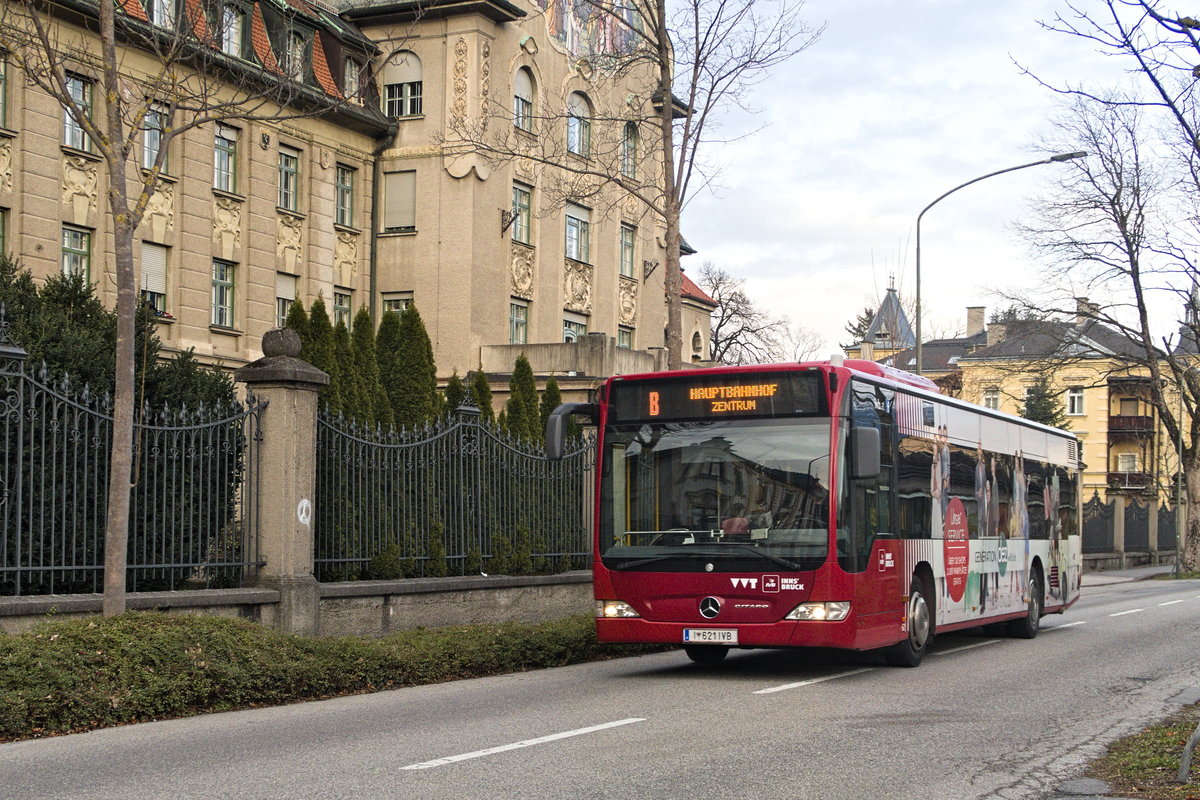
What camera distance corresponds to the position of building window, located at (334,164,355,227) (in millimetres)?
37500

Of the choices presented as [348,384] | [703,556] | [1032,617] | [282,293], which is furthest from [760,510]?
[282,293]

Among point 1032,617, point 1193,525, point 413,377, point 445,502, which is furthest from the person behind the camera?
point 1193,525

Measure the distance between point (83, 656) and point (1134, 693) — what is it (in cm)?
884

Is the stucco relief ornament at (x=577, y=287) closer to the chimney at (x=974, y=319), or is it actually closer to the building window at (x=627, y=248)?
the building window at (x=627, y=248)

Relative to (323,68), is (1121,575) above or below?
below

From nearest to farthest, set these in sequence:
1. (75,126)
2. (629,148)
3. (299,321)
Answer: (299,321), (75,126), (629,148)

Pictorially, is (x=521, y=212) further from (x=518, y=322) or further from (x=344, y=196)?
(x=344, y=196)

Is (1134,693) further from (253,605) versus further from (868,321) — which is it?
(868,321)

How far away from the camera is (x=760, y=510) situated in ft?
43.3

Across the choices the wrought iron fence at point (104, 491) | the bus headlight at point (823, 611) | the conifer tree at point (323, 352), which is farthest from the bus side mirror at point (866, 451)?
the conifer tree at point (323, 352)

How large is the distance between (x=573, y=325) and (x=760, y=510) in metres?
30.5

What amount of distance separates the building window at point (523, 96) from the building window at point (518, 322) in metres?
4.90

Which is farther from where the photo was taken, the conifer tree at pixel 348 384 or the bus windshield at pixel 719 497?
the conifer tree at pixel 348 384

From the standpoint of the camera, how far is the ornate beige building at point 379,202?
2914cm
